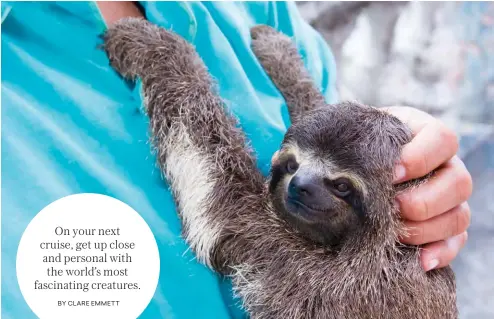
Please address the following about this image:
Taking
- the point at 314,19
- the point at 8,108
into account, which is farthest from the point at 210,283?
the point at 314,19

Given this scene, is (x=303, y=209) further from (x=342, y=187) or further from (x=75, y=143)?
(x=75, y=143)

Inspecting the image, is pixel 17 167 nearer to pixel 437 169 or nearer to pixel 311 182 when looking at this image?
pixel 311 182

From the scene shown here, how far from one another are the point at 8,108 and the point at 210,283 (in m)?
0.96

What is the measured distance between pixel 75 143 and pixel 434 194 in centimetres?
138

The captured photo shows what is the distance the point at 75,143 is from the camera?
5.85 ft

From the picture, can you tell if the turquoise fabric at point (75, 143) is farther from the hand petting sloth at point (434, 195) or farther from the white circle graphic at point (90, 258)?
the hand petting sloth at point (434, 195)

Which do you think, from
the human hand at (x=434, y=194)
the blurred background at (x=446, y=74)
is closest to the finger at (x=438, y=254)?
the human hand at (x=434, y=194)

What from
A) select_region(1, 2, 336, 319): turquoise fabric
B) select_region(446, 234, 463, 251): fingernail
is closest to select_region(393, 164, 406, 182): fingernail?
select_region(446, 234, 463, 251): fingernail

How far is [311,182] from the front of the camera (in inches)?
76.7

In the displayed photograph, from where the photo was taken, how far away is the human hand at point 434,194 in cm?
194

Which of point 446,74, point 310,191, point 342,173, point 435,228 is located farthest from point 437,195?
point 446,74

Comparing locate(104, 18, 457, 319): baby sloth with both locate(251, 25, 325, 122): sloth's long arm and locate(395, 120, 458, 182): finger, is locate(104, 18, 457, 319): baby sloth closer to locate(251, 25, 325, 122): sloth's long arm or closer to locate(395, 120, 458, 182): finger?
locate(395, 120, 458, 182): finger

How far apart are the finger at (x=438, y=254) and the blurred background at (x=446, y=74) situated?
240 cm

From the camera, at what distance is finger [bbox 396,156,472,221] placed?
1946mm
